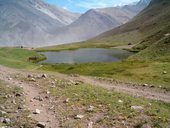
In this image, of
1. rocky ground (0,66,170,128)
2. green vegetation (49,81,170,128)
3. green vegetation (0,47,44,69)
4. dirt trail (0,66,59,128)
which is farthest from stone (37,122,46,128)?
green vegetation (0,47,44,69)

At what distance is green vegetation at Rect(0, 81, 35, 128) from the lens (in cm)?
2596

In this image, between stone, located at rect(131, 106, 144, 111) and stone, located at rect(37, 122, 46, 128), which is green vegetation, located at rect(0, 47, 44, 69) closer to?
stone, located at rect(131, 106, 144, 111)

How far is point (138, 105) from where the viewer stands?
2975cm

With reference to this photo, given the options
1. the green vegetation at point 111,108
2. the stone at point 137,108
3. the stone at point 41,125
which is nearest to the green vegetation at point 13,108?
the stone at point 41,125

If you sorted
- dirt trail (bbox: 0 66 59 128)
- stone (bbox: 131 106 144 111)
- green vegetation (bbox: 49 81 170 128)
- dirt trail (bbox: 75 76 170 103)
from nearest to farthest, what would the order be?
green vegetation (bbox: 49 81 170 128) < dirt trail (bbox: 0 66 59 128) < stone (bbox: 131 106 144 111) < dirt trail (bbox: 75 76 170 103)

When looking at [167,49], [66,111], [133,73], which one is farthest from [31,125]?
[167,49]

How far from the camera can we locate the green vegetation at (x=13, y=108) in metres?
26.0

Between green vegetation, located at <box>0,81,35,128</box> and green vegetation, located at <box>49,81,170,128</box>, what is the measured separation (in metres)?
3.28

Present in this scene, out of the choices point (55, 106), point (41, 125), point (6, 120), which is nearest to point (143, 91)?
point (55, 106)

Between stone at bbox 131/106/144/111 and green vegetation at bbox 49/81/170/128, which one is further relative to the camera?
stone at bbox 131/106/144/111

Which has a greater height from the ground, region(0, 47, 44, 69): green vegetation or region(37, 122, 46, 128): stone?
region(0, 47, 44, 69): green vegetation

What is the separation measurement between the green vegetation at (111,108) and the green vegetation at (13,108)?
10.8 feet

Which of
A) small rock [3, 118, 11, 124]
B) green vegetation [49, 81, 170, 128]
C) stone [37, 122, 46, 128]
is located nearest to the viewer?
stone [37, 122, 46, 128]

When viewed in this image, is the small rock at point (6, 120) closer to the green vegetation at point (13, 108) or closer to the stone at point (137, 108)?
the green vegetation at point (13, 108)
